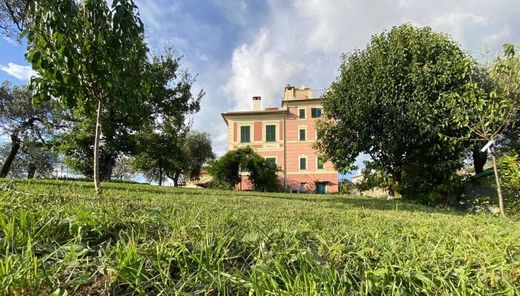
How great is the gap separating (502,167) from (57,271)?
9.82 metres

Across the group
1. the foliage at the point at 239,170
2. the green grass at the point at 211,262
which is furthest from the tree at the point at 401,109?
the green grass at the point at 211,262

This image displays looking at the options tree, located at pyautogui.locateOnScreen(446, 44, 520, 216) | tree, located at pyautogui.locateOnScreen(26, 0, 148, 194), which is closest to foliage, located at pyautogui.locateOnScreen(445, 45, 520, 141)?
tree, located at pyautogui.locateOnScreen(446, 44, 520, 216)

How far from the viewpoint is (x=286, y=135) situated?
33312 mm

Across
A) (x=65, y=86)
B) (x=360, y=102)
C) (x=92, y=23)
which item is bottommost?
(x=65, y=86)

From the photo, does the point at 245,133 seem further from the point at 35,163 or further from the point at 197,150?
the point at 35,163

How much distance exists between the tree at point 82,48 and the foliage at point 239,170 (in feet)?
65.3

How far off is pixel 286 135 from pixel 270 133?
1504 millimetres

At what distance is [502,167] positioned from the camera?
8594 mm

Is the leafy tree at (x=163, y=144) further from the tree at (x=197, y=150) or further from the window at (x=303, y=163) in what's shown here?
the window at (x=303, y=163)

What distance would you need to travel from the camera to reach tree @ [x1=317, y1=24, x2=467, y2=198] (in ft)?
40.9

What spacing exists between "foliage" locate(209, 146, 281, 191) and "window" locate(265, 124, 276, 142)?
7.34 meters

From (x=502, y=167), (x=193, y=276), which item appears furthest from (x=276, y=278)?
(x=502, y=167)

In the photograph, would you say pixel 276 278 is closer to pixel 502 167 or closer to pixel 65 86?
pixel 65 86

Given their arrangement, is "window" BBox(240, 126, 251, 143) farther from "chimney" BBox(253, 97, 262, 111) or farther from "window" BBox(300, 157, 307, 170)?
"window" BBox(300, 157, 307, 170)
